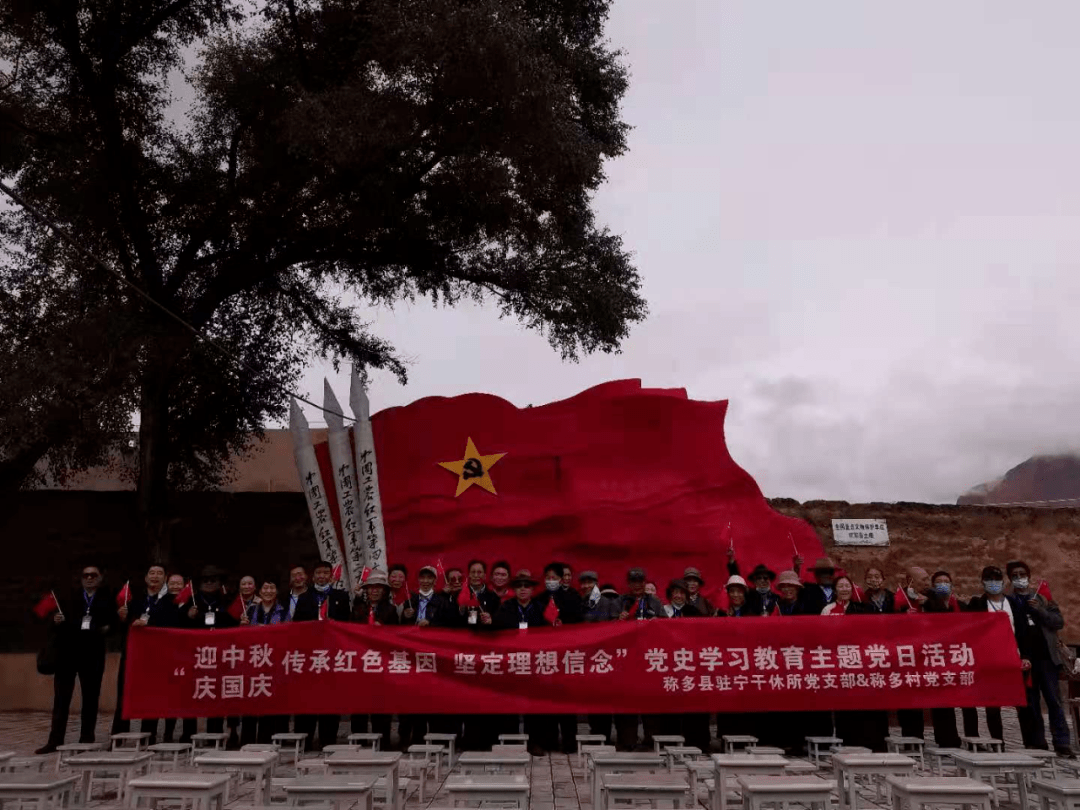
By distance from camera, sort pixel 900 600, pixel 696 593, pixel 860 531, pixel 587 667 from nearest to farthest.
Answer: pixel 587 667
pixel 900 600
pixel 696 593
pixel 860 531

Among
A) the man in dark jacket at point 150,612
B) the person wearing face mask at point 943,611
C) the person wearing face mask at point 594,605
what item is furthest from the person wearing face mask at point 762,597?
the man in dark jacket at point 150,612

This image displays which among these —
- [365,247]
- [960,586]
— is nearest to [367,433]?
[365,247]

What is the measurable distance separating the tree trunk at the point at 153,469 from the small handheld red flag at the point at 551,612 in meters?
5.70

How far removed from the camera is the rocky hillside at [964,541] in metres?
13.1

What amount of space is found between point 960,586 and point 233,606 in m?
10.2

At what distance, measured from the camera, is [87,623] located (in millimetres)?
7965

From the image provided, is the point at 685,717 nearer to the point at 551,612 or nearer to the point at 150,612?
the point at 551,612

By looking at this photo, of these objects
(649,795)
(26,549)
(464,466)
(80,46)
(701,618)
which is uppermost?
(80,46)

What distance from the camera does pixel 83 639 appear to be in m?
8.02

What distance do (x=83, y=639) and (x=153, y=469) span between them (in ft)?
11.2

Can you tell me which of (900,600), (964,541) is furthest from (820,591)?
(964,541)

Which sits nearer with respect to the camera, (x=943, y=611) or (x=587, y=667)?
(x=587, y=667)

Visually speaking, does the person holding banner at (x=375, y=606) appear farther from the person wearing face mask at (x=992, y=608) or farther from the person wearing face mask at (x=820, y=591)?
the person wearing face mask at (x=992, y=608)

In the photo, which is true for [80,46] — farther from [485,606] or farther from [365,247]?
[485,606]
